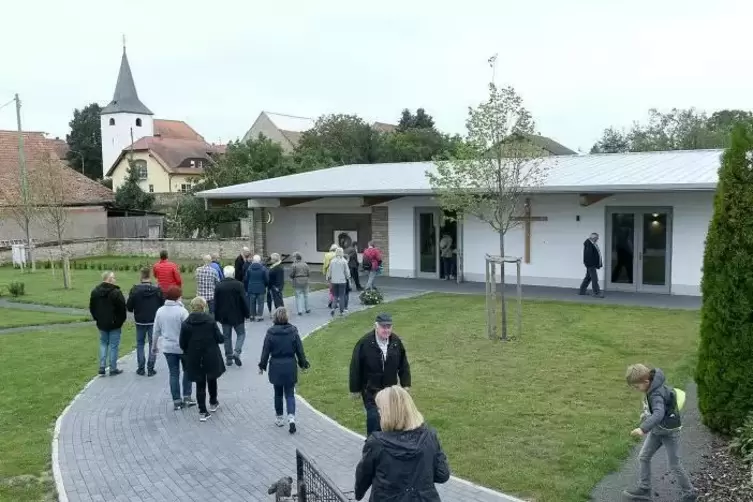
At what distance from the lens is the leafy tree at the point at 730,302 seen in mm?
7609

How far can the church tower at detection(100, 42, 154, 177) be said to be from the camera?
80.6 metres

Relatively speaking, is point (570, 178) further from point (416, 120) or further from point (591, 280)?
point (416, 120)

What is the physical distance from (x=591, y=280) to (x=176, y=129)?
89.4 m

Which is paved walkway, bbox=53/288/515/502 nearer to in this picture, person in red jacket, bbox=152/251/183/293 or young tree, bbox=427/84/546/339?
person in red jacket, bbox=152/251/183/293

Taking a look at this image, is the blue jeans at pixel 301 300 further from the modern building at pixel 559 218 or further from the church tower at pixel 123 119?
the church tower at pixel 123 119

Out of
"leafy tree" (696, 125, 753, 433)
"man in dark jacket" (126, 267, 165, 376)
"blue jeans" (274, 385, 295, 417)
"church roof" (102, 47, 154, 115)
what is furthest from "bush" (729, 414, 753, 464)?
"church roof" (102, 47, 154, 115)

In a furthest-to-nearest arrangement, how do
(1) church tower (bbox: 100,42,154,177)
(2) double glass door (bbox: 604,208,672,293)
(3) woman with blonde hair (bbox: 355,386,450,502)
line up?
(1) church tower (bbox: 100,42,154,177), (2) double glass door (bbox: 604,208,672,293), (3) woman with blonde hair (bbox: 355,386,450,502)

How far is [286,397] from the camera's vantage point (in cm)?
869

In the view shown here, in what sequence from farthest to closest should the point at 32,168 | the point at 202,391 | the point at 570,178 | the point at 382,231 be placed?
the point at 32,168 → the point at 382,231 → the point at 570,178 → the point at 202,391

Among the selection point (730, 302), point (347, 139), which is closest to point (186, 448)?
point (730, 302)

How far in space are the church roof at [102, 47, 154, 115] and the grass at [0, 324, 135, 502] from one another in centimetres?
7277

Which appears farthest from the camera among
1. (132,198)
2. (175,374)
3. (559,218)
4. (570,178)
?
(132,198)

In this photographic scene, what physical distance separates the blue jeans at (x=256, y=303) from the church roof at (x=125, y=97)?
72582mm

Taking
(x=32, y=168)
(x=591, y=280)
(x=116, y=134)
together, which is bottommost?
(x=591, y=280)
